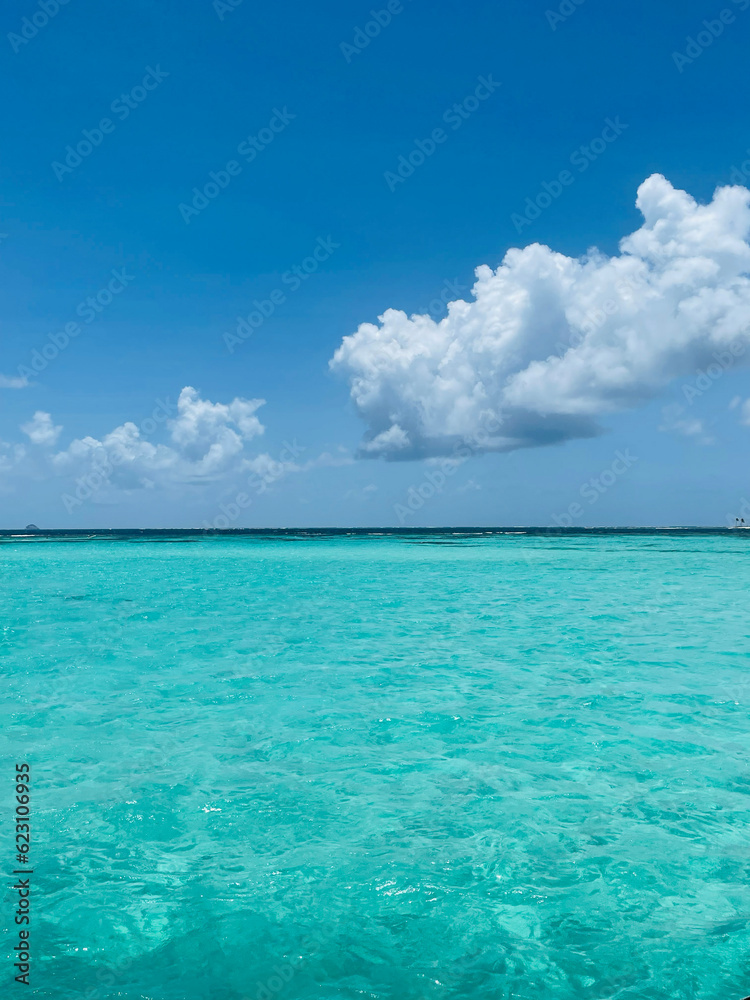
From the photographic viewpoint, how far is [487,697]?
31.6 feet

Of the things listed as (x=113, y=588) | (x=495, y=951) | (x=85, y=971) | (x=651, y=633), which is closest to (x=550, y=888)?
(x=495, y=951)

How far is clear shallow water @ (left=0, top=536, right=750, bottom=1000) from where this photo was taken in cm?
383

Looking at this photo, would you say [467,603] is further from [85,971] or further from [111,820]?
[85,971]

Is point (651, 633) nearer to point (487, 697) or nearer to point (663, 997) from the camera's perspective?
point (487, 697)

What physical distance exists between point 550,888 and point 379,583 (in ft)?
77.3

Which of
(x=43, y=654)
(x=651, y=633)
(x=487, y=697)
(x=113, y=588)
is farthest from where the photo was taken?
(x=113, y=588)

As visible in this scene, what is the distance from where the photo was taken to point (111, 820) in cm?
561

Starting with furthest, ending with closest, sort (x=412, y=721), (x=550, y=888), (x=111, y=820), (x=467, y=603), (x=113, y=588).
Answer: (x=113, y=588)
(x=467, y=603)
(x=412, y=721)
(x=111, y=820)
(x=550, y=888)

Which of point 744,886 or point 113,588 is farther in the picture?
point 113,588

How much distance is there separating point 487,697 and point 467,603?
1122 centimetres

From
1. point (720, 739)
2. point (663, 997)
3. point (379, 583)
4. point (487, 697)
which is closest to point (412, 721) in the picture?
point (487, 697)

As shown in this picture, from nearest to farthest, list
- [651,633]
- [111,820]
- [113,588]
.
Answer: [111,820] < [651,633] < [113,588]

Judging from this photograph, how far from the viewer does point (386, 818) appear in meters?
5.70

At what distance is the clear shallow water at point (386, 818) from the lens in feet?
12.6
